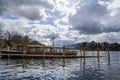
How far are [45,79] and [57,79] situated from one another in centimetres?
198

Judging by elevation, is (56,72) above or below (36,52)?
below

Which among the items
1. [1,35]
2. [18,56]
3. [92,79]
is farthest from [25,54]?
[92,79]

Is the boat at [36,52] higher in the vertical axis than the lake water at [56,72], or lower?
higher

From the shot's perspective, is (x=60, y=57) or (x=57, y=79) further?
(x=60, y=57)

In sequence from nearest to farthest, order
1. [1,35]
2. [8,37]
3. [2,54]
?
1. [2,54]
2. [1,35]
3. [8,37]

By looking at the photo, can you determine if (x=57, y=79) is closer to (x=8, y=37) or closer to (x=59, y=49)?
(x=59, y=49)

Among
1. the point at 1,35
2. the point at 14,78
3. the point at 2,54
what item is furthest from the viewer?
the point at 1,35

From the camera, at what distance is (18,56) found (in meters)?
92.2

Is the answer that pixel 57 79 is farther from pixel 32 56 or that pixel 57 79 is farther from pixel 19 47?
pixel 19 47

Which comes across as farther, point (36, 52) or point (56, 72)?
point (36, 52)

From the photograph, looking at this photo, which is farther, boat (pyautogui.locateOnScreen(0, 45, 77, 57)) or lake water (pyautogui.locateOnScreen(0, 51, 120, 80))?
boat (pyautogui.locateOnScreen(0, 45, 77, 57))

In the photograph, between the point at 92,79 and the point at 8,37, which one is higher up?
the point at 8,37

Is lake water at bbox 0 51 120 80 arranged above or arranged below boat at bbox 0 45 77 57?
below

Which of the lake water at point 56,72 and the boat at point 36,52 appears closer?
the lake water at point 56,72
